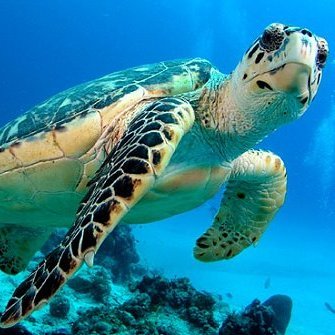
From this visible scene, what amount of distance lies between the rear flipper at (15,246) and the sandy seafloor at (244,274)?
69cm

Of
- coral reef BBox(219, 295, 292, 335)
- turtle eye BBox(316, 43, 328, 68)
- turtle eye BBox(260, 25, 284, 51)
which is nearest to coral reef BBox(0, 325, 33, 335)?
coral reef BBox(219, 295, 292, 335)

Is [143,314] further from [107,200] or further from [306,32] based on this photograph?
[306,32]

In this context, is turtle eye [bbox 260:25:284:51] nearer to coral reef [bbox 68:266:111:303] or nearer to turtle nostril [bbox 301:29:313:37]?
turtle nostril [bbox 301:29:313:37]

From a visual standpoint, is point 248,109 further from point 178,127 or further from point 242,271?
point 242,271

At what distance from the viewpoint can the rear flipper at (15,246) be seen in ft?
14.3

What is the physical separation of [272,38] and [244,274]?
65.4ft

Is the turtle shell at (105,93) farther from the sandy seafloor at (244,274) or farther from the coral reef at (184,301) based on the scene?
the coral reef at (184,301)

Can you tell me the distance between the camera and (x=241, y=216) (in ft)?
13.6

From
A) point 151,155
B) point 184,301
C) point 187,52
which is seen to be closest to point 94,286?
point 184,301

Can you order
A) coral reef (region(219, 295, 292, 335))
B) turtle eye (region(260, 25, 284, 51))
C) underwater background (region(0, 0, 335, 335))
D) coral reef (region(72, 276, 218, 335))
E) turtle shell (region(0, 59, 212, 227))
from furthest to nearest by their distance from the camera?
underwater background (region(0, 0, 335, 335))
coral reef (region(219, 295, 292, 335))
coral reef (region(72, 276, 218, 335))
turtle shell (region(0, 59, 212, 227))
turtle eye (region(260, 25, 284, 51))

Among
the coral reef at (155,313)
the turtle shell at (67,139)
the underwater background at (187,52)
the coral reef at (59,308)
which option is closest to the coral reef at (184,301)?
the coral reef at (155,313)

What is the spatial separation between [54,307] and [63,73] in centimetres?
6012

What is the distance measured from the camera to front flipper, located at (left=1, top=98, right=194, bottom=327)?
196 cm

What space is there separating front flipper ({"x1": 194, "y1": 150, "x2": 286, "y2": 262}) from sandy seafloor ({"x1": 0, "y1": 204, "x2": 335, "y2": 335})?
2104mm
